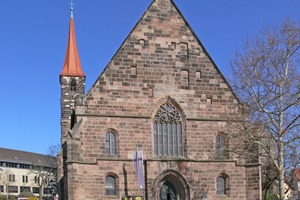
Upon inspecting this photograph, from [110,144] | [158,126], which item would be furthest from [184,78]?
[110,144]

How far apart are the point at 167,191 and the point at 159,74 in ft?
21.7

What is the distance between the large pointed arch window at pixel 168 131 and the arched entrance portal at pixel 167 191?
1.75 m

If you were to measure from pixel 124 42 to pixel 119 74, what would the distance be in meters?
1.91

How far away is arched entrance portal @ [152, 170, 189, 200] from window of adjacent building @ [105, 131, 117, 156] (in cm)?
282

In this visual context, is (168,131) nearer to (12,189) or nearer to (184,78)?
(184,78)

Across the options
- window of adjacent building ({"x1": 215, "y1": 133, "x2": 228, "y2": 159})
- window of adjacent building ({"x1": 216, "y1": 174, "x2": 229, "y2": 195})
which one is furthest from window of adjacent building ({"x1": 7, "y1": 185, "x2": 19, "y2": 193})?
window of adjacent building ({"x1": 215, "y1": 133, "x2": 228, "y2": 159})

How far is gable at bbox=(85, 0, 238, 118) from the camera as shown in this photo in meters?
28.1

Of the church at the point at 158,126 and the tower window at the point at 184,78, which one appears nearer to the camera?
the church at the point at 158,126

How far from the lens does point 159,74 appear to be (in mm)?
29031

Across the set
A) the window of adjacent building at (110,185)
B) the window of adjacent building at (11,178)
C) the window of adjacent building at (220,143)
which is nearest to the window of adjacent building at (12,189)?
the window of adjacent building at (11,178)

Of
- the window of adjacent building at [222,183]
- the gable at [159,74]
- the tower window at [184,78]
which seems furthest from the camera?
the tower window at [184,78]

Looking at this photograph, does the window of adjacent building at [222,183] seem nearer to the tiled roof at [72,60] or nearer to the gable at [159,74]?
the gable at [159,74]

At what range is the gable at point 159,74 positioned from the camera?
92.1 ft

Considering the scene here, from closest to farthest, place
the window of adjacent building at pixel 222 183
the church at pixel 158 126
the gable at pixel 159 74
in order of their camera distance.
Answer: the church at pixel 158 126 < the gable at pixel 159 74 < the window of adjacent building at pixel 222 183
